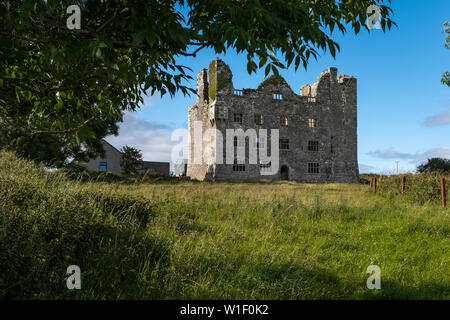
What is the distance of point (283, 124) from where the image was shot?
37.6m

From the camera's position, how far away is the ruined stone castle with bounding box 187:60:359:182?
34.6 m

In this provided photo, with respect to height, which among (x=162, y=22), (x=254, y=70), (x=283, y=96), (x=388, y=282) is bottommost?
(x=388, y=282)

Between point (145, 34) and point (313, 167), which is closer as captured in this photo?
point (145, 34)

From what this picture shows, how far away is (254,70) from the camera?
4.34 meters

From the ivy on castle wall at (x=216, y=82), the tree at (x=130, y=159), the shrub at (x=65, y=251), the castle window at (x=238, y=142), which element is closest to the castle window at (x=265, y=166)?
the castle window at (x=238, y=142)

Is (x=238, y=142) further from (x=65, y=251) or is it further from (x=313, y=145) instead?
(x=65, y=251)

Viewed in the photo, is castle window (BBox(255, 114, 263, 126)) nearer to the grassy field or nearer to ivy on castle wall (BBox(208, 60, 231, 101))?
ivy on castle wall (BBox(208, 60, 231, 101))

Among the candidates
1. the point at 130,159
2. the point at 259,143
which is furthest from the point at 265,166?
the point at 130,159

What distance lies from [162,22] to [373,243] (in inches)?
281

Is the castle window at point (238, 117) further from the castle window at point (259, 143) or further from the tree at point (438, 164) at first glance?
the tree at point (438, 164)

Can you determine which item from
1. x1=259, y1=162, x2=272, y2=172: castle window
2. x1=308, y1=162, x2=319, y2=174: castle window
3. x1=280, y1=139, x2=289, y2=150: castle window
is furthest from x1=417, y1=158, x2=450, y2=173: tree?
x1=259, y1=162, x2=272, y2=172: castle window

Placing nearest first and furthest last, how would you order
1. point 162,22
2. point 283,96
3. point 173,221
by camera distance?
1. point 162,22
2. point 173,221
3. point 283,96
